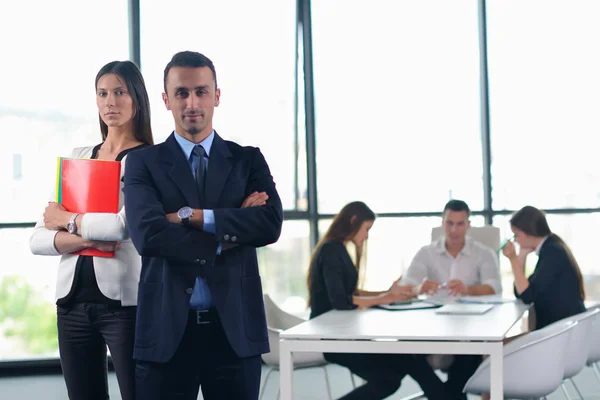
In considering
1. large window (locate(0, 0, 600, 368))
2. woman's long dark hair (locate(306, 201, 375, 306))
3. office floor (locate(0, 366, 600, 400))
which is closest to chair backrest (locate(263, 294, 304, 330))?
woman's long dark hair (locate(306, 201, 375, 306))

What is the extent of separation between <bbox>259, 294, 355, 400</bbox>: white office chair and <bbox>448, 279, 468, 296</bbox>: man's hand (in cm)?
99

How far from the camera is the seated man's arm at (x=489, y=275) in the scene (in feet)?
17.7

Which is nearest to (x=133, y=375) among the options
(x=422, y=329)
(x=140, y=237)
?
(x=140, y=237)

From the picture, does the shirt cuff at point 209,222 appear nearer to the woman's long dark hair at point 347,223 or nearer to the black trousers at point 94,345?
the black trousers at point 94,345

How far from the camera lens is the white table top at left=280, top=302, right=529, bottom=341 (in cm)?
345

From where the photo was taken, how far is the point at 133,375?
2.27m

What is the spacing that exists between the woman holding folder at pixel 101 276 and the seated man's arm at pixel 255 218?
36 cm

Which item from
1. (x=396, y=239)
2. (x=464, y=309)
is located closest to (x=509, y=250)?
(x=464, y=309)

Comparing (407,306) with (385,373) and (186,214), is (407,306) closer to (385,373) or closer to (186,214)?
(385,373)

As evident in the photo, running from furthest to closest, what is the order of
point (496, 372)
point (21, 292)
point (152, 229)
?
point (21, 292)
point (496, 372)
point (152, 229)

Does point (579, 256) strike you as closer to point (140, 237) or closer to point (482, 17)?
point (482, 17)

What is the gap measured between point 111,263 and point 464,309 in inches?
99.8

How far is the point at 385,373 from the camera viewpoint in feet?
14.0

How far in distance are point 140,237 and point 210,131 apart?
339mm
